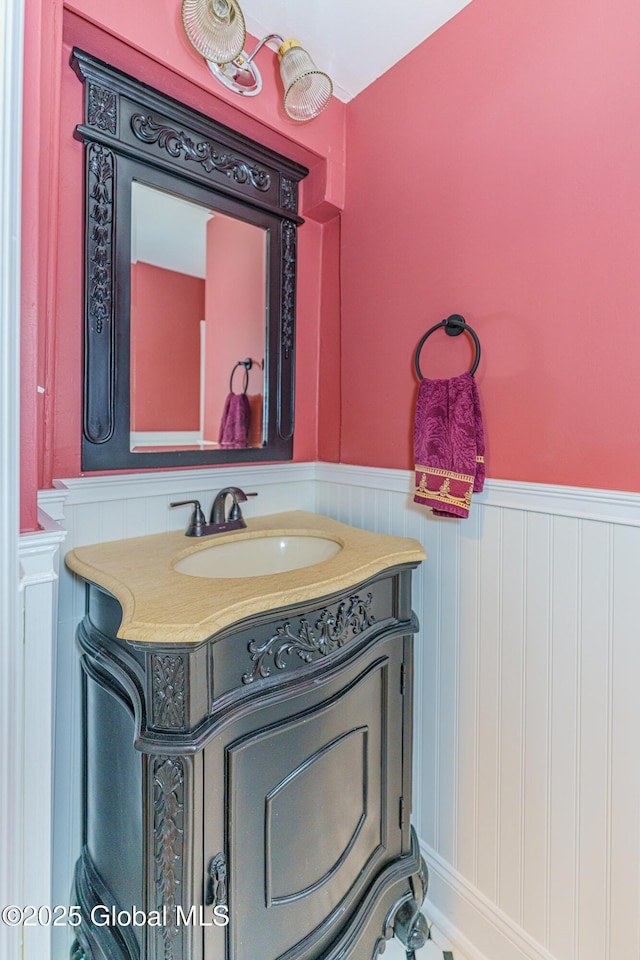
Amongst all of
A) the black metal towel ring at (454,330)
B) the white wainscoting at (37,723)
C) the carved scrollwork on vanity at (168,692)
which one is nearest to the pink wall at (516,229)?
the black metal towel ring at (454,330)

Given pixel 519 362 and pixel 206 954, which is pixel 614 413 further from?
pixel 206 954

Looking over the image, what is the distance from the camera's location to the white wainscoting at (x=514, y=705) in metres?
0.99

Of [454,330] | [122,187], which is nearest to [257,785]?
[454,330]

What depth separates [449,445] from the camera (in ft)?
4.00

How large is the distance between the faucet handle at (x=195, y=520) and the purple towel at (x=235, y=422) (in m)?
0.24

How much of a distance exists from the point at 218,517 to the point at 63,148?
3.18ft

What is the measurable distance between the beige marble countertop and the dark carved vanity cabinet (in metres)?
0.04

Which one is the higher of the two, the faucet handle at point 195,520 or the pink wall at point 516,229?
the pink wall at point 516,229

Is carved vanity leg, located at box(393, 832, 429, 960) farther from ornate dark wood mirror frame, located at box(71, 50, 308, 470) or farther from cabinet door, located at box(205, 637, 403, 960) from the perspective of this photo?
ornate dark wood mirror frame, located at box(71, 50, 308, 470)

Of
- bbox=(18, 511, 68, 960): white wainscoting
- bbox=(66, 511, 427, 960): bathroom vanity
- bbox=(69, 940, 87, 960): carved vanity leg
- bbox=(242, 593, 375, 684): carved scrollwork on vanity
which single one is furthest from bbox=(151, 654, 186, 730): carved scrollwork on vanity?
bbox=(69, 940, 87, 960): carved vanity leg

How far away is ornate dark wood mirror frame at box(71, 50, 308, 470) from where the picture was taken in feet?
3.78

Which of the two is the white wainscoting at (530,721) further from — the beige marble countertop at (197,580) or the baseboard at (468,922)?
the beige marble countertop at (197,580)

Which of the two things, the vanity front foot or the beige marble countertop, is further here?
the vanity front foot

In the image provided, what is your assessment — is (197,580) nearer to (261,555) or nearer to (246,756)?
(246,756)
